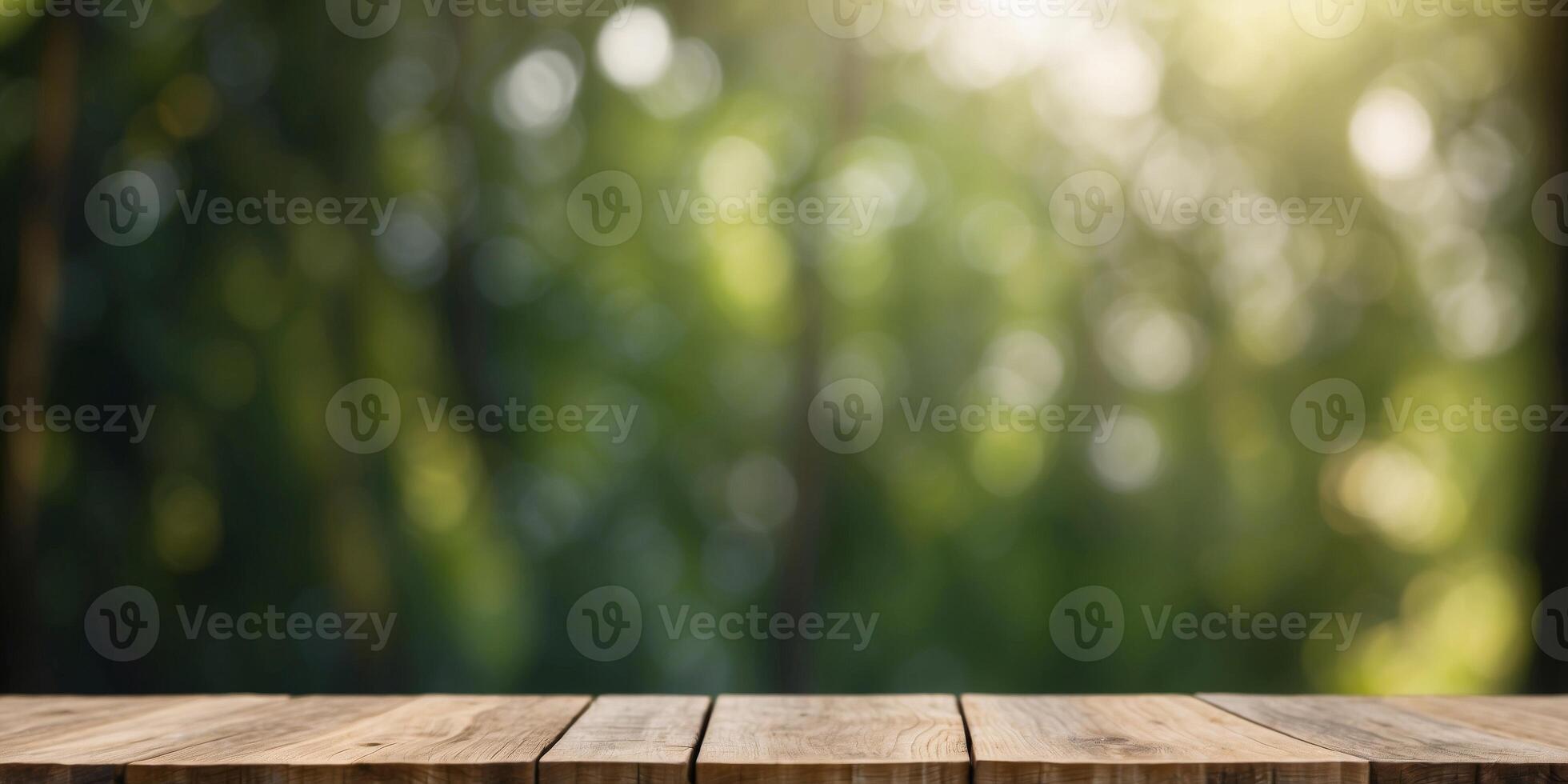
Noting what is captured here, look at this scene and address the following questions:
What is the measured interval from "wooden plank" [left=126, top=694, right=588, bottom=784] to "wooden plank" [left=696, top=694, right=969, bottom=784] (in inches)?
7.1

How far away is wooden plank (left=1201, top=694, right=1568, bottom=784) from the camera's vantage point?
95cm

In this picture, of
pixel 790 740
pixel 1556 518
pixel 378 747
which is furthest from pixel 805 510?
pixel 1556 518

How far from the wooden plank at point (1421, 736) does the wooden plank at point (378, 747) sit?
2.60 feet

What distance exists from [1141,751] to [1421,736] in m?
0.34

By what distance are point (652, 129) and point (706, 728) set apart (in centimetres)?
138

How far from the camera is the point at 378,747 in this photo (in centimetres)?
100

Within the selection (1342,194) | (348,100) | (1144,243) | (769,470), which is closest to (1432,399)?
(1342,194)

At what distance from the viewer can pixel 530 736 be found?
105cm

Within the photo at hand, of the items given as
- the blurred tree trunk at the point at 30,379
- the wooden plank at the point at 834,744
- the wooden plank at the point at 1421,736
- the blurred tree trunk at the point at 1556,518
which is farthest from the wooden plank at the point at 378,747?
the blurred tree trunk at the point at 1556,518

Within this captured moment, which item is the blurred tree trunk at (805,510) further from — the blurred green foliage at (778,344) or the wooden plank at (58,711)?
the wooden plank at (58,711)

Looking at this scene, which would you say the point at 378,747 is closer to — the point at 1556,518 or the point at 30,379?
the point at 30,379

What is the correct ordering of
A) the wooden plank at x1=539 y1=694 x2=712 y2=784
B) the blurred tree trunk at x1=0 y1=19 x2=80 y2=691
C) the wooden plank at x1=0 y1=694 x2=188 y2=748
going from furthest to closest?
the blurred tree trunk at x1=0 y1=19 x2=80 y2=691
the wooden plank at x1=0 y1=694 x2=188 y2=748
the wooden plank at x1=539 y1=694 x2=712 y2=784

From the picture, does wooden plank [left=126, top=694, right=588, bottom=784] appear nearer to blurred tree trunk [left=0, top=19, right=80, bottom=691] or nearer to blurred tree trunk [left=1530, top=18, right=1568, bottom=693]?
blurred tree trunk [left=0, top=19, right=80, bottom=691]

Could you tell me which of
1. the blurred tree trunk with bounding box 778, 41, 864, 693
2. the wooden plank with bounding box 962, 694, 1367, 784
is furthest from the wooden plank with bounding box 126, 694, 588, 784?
the blurred tree trunk with bounding box 778, 41, 864, 693
